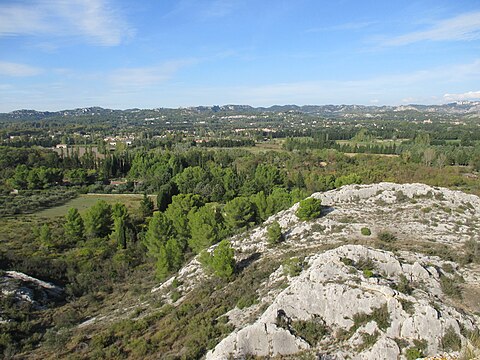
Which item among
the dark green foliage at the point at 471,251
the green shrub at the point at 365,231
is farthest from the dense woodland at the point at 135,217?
the dark green foliage at the point at 471,251

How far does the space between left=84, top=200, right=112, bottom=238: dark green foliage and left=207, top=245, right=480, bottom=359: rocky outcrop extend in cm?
3772

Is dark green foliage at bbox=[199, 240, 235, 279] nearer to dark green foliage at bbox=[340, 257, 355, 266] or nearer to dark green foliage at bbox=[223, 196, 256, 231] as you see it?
dark green foliage at bbox=[340, 257, 355, 266]

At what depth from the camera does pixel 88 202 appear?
254 feet

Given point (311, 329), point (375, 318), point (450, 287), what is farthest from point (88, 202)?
point (450, 287)

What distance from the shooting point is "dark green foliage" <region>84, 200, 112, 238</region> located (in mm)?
50653

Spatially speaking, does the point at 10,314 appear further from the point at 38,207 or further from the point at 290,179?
the point at 290,179

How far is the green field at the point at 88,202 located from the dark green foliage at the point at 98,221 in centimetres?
1584

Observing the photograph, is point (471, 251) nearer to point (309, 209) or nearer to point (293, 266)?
point (293, 266)

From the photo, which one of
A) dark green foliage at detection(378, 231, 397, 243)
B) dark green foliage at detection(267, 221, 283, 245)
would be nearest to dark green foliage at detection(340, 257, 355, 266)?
dark green foliage at detection(378, 231, 397, 243)

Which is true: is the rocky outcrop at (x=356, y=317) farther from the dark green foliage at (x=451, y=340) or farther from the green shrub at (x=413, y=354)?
the green shrub at (x=413, y=354)

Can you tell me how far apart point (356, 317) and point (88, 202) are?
232ft

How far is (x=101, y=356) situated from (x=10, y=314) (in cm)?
1245

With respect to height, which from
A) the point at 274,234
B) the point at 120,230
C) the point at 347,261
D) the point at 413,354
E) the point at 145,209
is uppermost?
the point at 347,261

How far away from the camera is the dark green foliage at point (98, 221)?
50.7 m
